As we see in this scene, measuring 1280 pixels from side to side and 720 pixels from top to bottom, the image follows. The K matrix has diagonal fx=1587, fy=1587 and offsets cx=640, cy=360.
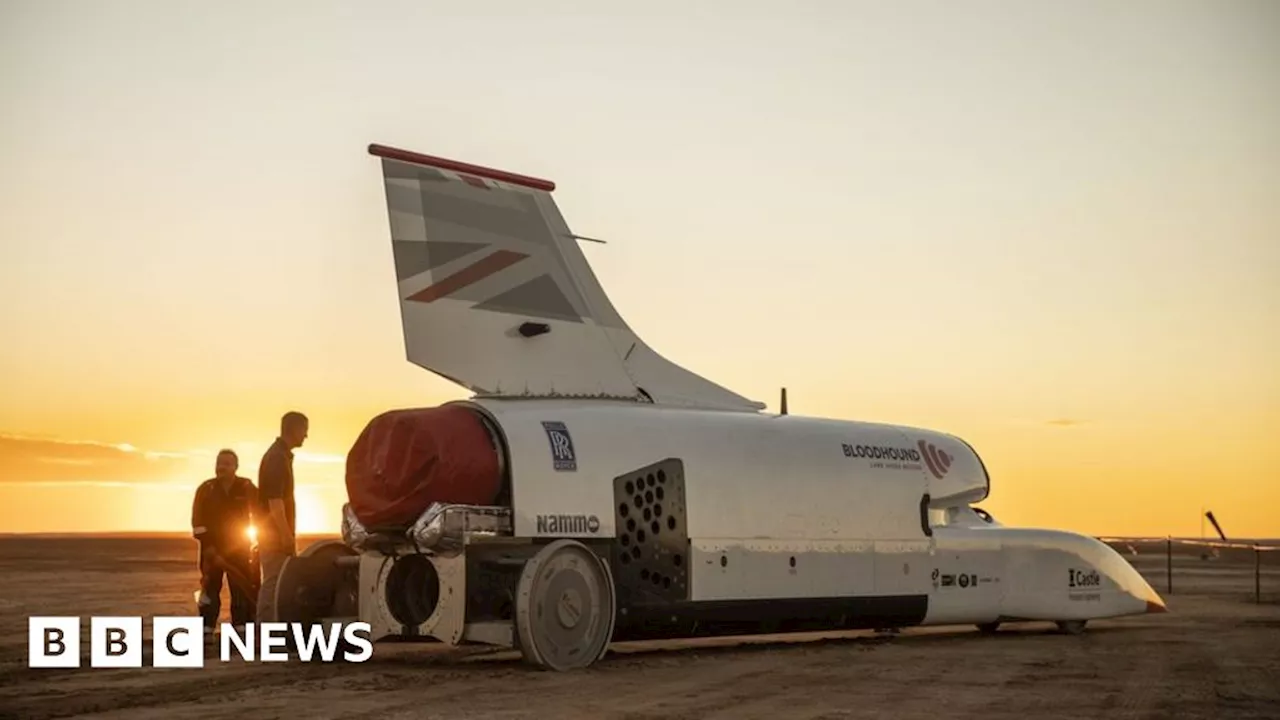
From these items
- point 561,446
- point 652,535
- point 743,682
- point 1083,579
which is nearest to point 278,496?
point 561,446

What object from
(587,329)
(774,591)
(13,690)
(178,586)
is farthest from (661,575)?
(178,586)

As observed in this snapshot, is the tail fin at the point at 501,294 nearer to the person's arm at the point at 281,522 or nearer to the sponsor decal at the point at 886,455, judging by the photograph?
the sponsor decal at the point at 886,455

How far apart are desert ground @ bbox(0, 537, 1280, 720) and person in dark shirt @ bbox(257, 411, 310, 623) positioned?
169cm

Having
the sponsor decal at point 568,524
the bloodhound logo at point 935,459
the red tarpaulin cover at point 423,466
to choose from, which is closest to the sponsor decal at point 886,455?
the bloodhound logo at point 935,459

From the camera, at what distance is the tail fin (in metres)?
17.6

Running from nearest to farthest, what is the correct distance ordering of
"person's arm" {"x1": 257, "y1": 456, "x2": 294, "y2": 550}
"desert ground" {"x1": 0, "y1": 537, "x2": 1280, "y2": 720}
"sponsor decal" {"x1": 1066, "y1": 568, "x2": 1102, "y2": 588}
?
1. "desert ground" {"x1": 0, "y1": 537, "x2": 1280, "y2": 720}
2. "person's arm" {"x1": 257, "y1": 456, "x2": 294, "y2": 550}
3. "sponsor decal" {"x1": 1066, "y1": 568, "x2": 1102, "y2": 588}

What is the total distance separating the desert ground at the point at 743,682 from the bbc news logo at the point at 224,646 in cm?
38

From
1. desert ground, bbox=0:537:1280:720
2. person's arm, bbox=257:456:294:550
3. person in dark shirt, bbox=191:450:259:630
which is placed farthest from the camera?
person in dark shirt, bbox=191:450:259:630

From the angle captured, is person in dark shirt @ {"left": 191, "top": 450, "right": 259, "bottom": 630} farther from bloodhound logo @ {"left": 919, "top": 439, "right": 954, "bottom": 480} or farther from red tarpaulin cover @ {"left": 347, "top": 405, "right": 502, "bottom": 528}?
bloodhound logo @ {"left": 919, "top": 439, "right": 954, "bottom": 480}

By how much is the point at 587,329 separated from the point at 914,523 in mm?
5228

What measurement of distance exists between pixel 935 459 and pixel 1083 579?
2788mm

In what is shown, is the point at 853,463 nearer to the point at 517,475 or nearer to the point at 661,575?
the point at 661,575

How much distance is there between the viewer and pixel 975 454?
896 inches

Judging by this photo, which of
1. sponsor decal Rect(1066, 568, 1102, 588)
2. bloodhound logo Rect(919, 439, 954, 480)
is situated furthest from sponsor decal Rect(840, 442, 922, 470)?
sponsor decal Rect(1066, 568, 1102, 588)
